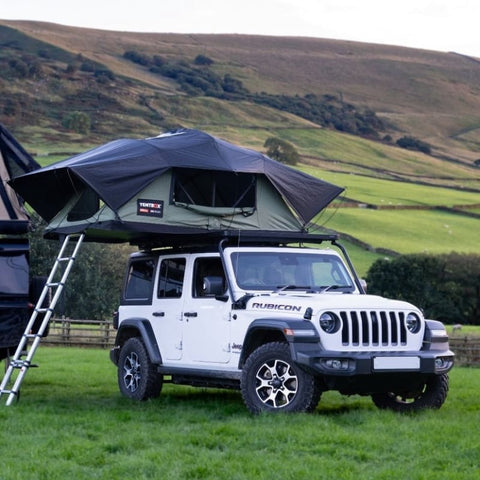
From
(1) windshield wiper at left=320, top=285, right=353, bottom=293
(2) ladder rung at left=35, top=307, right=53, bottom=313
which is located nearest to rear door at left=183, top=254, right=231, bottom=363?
(1) windshield wiper at left=320, top=285, right=353, bottom=293

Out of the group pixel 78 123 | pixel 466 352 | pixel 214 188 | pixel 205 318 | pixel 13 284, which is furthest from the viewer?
pixel 78 123

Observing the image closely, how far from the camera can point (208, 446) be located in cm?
962

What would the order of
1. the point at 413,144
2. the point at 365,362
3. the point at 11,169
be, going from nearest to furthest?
the point at 365,362, the point at 11,169, the point at 413,144

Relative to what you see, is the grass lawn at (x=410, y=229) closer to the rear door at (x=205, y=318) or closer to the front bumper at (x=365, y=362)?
the rear door at (x=205, y=318)

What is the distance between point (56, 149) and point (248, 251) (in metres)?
114

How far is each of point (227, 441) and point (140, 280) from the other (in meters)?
5.26

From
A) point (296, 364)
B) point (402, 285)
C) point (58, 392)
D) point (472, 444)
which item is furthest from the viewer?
point (402, 285)

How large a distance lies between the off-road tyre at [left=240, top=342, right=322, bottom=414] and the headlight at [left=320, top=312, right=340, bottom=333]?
51 centimetres

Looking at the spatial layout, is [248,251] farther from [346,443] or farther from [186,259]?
[346,443]

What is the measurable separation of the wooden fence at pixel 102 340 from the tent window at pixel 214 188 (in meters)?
17.3

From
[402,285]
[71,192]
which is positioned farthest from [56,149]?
[71,192]

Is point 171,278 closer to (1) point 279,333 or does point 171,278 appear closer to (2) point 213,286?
(2) point 213,286

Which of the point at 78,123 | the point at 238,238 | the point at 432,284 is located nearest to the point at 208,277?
the point at 238,238

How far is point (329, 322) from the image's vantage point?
1138cm
